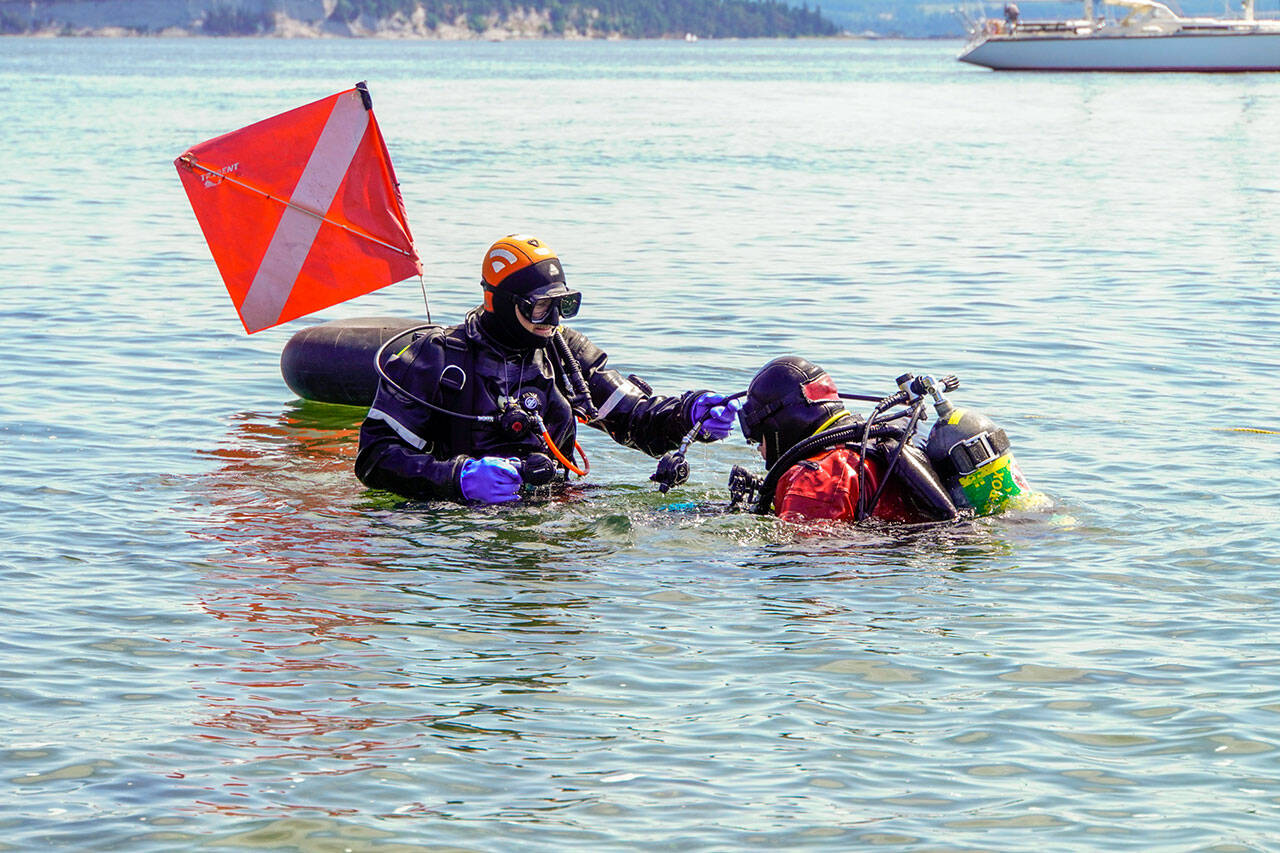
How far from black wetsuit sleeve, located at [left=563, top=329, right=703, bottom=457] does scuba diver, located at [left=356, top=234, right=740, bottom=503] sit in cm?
2

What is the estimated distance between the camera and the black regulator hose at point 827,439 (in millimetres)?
6605

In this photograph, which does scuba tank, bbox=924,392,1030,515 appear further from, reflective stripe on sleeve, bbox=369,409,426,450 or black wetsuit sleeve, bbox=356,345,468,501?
reflective stripe on sleeve, bbox=369,409,426,450

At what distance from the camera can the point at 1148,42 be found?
6938cm

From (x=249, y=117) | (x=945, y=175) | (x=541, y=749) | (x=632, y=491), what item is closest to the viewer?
(x=541, y=749)

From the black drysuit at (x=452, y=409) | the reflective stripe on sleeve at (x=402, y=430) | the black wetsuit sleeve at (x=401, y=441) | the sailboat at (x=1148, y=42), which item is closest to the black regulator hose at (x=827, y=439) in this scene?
the black drysuit at (x=452, y=409)

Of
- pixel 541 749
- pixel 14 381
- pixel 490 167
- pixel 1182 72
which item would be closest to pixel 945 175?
pixel 490 167

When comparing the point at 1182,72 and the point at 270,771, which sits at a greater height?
the point at 1182,72

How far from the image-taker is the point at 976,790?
4.73m

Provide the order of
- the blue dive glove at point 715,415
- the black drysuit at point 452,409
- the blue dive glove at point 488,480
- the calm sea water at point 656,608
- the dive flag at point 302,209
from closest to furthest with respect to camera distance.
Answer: the calm sea water at point 656,608 < the blue dive glove at point 488,480 < the black drysuit at point 452,409 < the blue dive glove at point 715,415 < the dive flag at point 302,209

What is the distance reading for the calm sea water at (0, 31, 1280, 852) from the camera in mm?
4680

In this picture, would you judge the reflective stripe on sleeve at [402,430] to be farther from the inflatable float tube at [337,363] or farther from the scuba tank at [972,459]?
the inflatable float tube at [337,363]

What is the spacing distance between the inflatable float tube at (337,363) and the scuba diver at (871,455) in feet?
14.5

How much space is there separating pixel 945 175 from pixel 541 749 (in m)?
25.7

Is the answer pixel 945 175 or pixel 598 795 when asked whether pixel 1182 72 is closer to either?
pixel 945 175
